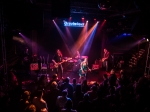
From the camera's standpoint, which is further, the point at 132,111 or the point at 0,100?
the point at 132,111

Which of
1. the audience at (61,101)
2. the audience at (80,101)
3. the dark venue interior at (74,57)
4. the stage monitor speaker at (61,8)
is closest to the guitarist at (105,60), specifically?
the dark venue interior at (74,57)

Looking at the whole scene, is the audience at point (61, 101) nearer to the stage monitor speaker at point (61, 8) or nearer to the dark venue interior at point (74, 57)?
the dark venue interior at point (74, 57)

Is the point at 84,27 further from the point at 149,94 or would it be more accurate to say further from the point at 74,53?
the point at 149,94

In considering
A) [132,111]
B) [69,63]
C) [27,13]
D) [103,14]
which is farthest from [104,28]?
[132,111]

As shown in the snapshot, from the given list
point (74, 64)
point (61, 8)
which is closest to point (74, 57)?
point (74, 64)

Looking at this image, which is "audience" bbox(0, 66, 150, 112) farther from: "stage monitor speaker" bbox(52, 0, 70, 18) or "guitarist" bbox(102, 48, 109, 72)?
"guitarist" bbox(102, 48, 109, 72)

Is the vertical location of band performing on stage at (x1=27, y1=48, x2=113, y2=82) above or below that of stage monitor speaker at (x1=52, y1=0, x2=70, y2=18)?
below

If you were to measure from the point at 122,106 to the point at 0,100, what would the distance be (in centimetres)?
325

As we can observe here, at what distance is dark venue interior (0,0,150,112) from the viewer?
514cm

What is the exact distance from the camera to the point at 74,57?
14.6 metres

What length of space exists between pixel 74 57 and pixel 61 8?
7.32 meters

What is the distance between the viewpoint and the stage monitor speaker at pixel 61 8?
7562 mm

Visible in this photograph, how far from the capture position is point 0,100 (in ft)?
14.9

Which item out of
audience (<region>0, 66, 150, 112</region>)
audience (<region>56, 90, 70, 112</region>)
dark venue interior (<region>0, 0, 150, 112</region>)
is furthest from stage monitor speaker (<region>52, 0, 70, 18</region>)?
audience (<region>56, 90, 70, 112</region>)
